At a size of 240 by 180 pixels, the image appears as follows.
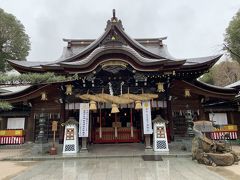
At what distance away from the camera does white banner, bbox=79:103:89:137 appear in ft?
37.0

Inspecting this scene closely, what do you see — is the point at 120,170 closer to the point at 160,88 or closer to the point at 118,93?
the point at 118,93

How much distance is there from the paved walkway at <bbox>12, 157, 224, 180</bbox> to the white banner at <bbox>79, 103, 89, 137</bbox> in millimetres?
1923

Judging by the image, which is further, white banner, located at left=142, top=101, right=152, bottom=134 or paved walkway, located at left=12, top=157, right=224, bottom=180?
white banner, located at left=142, top=101, right=152, bottom=134

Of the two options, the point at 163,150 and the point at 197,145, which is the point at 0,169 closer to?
the point at 163,150

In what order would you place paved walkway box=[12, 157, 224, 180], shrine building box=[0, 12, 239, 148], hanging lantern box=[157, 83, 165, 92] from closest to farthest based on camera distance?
1. paved walkway box=[12, 157, 224, 180]
2. shrine building box=[0, 12, 239, 148]
3. hanging lantern box=[157, 83, 165, 92]

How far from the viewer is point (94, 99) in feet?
38.0

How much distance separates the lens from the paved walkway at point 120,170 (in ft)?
22.2

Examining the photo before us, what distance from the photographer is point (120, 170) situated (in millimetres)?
7602

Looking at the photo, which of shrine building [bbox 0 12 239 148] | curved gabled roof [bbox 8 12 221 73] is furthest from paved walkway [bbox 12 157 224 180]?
curved gabled roof [bbox 8 12 221 73]

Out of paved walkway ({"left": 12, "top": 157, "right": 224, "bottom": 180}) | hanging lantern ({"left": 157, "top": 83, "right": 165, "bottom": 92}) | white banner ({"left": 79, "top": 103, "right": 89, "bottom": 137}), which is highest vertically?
hanging lantern ({"left": 157, "top": 83, "right": 165, "bottom": 92})

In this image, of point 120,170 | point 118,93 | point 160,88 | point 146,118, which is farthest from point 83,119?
point 160,88

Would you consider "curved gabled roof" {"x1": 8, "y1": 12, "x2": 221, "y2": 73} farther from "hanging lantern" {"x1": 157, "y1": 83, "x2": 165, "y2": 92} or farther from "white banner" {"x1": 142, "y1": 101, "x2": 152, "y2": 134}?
"white banner" {"x1": 142, "y1": 101, "x2": 152, "y2": 134}

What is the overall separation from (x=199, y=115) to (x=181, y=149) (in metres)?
3.41

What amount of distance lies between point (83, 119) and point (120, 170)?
4.73 metres
